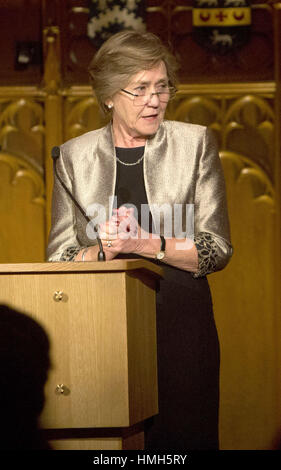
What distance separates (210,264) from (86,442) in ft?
2.27

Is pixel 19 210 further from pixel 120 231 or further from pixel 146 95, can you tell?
pixel 120 231

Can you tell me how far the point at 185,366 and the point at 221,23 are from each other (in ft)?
9.03

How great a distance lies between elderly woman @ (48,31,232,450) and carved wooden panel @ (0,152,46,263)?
1.96 meters

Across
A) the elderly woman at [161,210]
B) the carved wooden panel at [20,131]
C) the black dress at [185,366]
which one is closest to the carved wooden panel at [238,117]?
the carved wooden panel at [20,131]

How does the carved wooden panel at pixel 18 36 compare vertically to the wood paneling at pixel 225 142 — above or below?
above

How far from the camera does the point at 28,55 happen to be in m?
4.65

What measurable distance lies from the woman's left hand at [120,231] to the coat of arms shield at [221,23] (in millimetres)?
2565

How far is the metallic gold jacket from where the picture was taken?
2.50 meters

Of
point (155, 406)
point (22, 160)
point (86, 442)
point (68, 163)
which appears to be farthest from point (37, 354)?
point (22, 160)

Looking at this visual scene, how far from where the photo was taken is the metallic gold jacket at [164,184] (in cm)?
250

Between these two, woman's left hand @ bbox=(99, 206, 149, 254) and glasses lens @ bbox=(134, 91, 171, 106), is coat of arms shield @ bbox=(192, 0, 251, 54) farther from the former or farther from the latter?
woman's left hand @ bbox=(99, 206, 149, 254)

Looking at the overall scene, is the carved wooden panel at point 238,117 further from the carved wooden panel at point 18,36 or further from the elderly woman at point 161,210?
the elderly woman at point 161,210

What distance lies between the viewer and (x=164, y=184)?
2.52 metres
